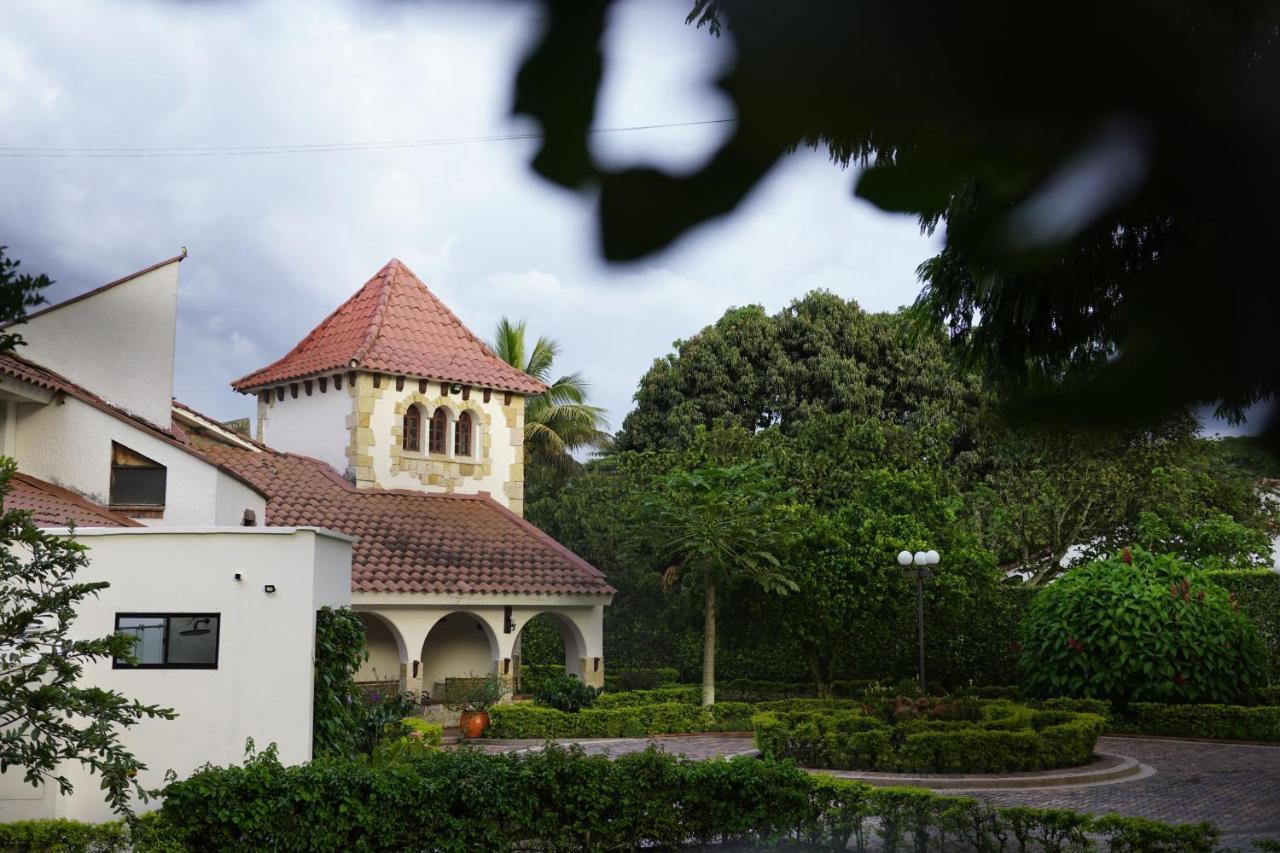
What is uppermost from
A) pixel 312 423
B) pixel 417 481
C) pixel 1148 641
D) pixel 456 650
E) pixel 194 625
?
pixel 312 423

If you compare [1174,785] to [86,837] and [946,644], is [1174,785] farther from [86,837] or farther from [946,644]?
[86,837]

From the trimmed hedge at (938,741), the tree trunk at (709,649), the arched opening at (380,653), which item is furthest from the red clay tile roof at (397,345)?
the trimmed hedge at (938,741)

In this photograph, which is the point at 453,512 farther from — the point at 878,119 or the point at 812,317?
the point at 878,119

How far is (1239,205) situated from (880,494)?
21813mm

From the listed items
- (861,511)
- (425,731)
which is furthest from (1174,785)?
(425,731)

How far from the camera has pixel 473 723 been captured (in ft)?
59.2

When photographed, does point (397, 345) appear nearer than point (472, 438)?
Yes

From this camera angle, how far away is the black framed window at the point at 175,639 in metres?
11.9

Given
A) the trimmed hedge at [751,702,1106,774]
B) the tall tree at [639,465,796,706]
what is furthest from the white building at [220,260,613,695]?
the trimmed hedge at [751,702,1106,774]

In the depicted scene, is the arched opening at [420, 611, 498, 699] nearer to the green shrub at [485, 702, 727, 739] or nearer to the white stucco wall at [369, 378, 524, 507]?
the green shrub at [485, 702, 727, 739]

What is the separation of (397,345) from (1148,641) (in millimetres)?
13772

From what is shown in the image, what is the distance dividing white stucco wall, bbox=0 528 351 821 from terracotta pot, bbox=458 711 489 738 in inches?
244

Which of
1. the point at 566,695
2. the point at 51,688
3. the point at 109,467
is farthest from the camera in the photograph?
the point at 566,695

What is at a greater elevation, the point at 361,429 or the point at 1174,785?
the point at 361,429
